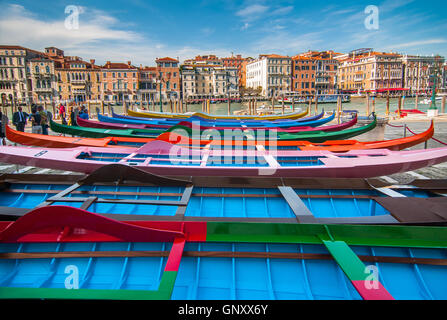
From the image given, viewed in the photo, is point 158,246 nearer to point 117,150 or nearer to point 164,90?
point 117,150

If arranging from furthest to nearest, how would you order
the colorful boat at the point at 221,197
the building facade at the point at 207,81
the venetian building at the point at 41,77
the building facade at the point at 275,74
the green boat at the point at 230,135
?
the building facade at the point at 275,74 → the building facade at the point at 207,81 → the venetian building at the point at 41,77 → the green boat at the point at 230,135 → the colorful boat at the point at 221,197

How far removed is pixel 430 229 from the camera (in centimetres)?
219

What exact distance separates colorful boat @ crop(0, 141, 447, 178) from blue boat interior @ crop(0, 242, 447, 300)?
7.86ft

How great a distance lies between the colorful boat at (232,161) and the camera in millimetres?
4582

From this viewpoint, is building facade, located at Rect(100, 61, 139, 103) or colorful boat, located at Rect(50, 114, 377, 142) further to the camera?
building facade, located at Rect(100, 61, 139, 103)

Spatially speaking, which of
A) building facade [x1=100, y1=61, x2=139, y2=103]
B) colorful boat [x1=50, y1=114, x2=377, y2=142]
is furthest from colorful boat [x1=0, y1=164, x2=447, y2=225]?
building facade [x1=100, y1=61, x2=139, y2=103]

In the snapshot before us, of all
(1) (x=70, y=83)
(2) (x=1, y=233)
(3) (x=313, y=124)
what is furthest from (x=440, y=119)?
(1) (x=70, y=83)

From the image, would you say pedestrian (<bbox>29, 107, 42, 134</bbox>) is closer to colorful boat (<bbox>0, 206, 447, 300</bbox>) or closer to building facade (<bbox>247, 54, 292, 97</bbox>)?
colorful boat (<bbox>0, 206, 447, 300</bbox>)

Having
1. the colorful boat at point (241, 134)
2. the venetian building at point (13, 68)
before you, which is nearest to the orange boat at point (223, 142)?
the colorful boat at point (241, 134)

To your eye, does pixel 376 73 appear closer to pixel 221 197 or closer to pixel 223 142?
pixel 223 142

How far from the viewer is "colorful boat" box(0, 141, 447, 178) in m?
4.58

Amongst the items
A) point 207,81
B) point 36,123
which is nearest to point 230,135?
point 36,123

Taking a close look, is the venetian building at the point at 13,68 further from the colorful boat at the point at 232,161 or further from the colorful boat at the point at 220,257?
the colorful boat at the point at 220,257
